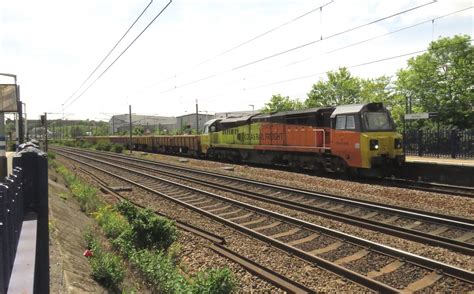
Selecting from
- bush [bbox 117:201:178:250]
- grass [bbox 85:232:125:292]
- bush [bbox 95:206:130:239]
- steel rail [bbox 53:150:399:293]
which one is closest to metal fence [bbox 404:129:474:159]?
steel rail [bbox 53:150:399:293]

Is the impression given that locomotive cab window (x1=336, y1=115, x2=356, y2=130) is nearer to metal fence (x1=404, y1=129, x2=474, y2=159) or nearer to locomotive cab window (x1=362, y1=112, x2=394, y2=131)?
locomotive cab window (x1=362, y1=112, x2=394, y2=131)

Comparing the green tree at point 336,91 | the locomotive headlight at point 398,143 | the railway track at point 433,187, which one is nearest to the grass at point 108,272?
the railway track at point 433,187

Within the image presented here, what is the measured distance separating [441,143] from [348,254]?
24298 mm

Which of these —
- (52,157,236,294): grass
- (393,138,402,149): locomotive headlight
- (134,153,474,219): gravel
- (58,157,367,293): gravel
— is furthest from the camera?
(393,138,402,149): locomotive headlight

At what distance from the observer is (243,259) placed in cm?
821

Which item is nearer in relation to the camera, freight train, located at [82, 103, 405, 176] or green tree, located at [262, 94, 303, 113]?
freight train, located at [82, 103, 405, 176]

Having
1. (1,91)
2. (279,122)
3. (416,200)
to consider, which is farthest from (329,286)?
(279,122)

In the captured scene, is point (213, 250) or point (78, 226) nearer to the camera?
point (213, 250)

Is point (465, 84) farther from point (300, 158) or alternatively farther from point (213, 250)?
point (213, 250)

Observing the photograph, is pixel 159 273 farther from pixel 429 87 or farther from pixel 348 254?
pixel 429 87

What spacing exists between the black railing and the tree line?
125 ft

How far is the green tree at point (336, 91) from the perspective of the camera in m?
55.1

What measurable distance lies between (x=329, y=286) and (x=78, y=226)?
6.10 m

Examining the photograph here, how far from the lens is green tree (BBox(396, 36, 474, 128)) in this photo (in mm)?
41156
